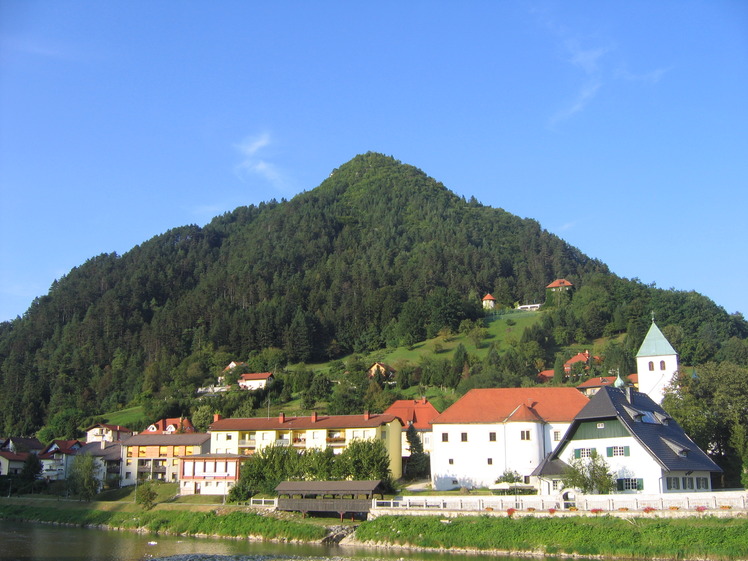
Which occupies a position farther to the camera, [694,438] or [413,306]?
[413,306]

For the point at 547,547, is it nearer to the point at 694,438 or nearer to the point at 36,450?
the point at 694,438

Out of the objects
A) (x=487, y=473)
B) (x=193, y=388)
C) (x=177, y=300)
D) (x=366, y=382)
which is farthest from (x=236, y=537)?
(x=177, y=300)

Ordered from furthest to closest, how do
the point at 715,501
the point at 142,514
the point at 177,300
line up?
the point at 177,300, the point at 142,514, the point at 715,501

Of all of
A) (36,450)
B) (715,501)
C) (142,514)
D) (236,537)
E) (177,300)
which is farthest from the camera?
(177,300)

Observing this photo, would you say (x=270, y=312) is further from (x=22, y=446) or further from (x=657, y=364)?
(x=657, y=364)

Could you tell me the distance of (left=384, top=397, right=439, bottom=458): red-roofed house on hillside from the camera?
69250 mm

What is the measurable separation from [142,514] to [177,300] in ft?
411

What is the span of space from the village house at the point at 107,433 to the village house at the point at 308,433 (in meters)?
24.0

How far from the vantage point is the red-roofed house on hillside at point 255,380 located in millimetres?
105688

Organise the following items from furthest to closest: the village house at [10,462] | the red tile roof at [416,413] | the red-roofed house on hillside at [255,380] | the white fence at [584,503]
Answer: the red-roofed house on hillside at [255,380] → the village house at [10,462] → the red tile roof at [416,413] → the white fence at [584,503]

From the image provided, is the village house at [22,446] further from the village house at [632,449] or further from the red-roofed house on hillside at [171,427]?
the village house at [632,449]

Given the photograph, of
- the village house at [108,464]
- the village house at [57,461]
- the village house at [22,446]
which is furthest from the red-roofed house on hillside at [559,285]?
the village house at [57,461]

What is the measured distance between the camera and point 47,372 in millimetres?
142875

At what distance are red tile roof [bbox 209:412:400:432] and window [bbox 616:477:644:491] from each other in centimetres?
2392
